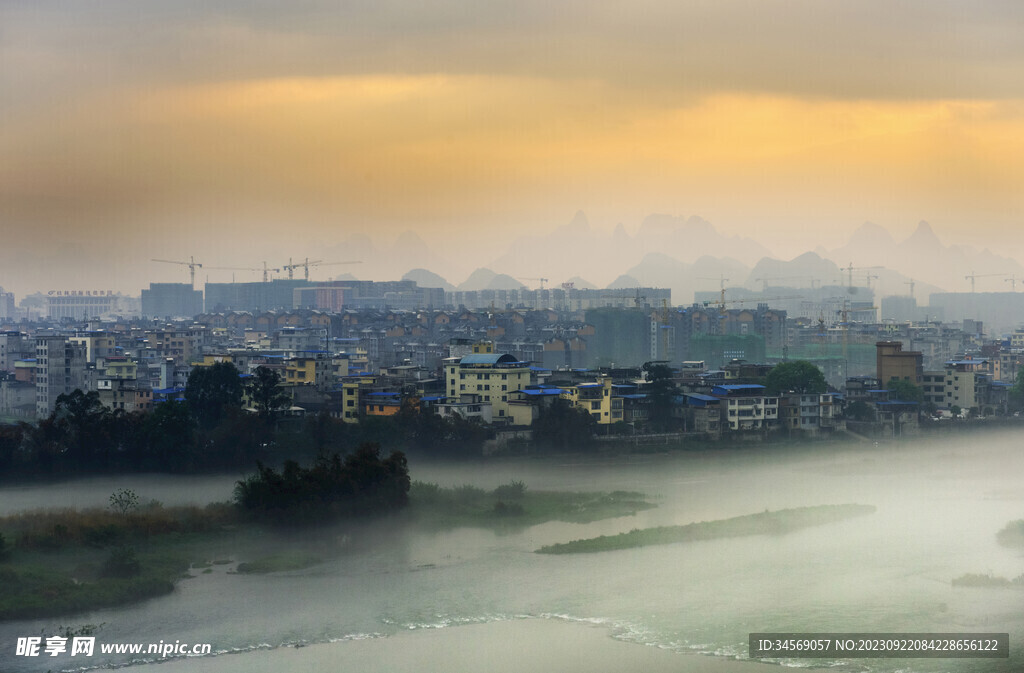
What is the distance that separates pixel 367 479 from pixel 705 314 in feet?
74.5

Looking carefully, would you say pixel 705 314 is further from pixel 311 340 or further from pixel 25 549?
pixel 25 549

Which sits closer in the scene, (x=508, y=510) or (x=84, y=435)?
(x=508, y=510)

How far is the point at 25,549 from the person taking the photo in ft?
25.1

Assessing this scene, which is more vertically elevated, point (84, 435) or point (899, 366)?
point (899, 366)

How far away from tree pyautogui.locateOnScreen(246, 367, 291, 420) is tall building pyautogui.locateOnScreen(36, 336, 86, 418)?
3854mm

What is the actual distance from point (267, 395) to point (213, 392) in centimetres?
77

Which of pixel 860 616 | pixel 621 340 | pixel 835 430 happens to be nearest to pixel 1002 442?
pixel 835 430

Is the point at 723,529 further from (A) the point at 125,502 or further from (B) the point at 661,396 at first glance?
(B) the point at 661,396

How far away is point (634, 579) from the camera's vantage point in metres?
7.52

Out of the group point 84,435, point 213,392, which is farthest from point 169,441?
point 213,392

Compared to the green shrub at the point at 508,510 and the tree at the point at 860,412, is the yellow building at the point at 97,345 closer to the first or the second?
the tree at the point at 860,412

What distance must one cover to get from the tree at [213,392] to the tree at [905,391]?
9.05 m

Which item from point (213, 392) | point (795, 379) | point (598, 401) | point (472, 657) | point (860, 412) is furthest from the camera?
point (795, 379)

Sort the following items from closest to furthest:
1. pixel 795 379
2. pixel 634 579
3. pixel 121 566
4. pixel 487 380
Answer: pixel 121 566, pixel 634 579, pixel 487 380, pixel 795 379
